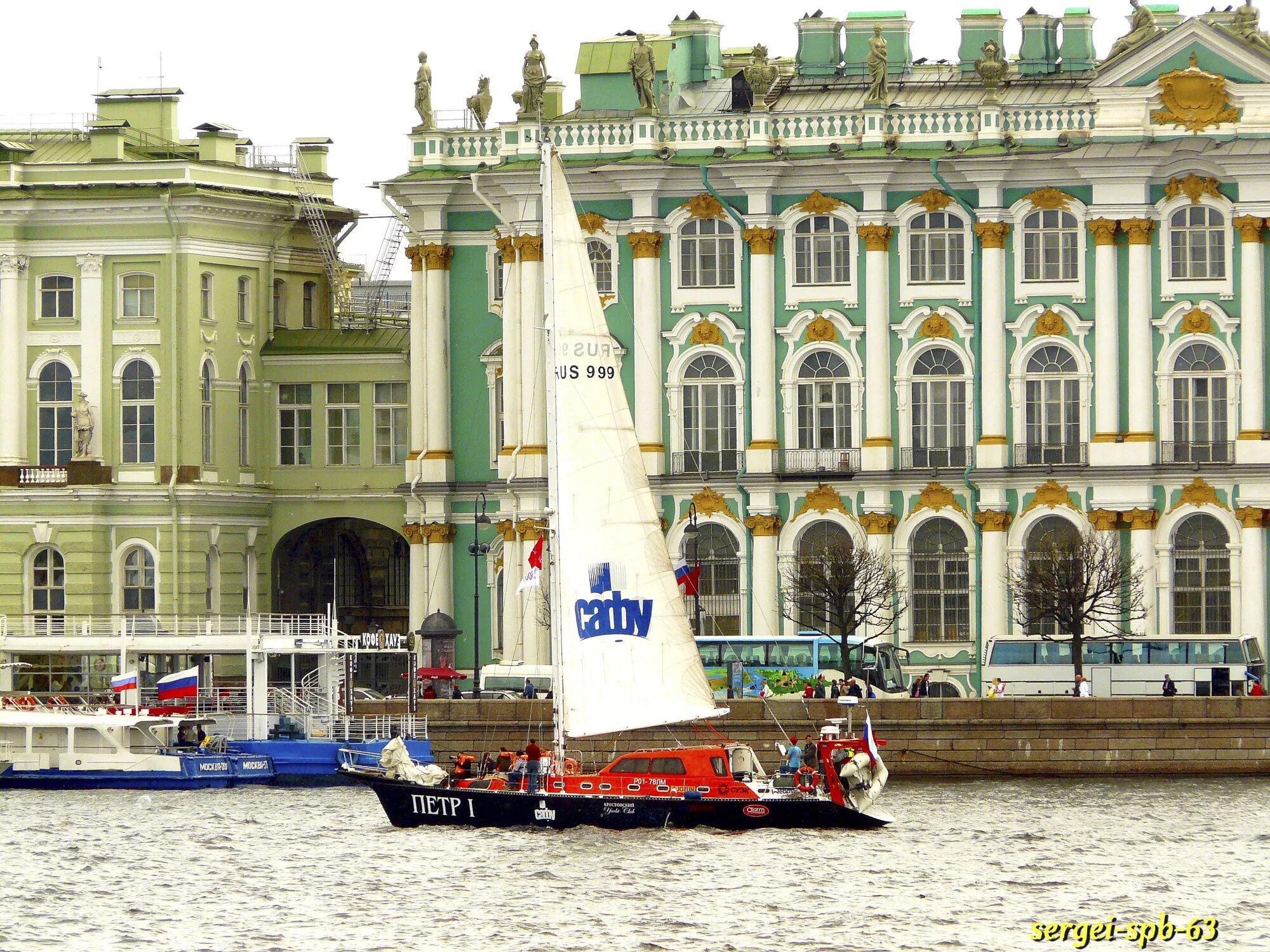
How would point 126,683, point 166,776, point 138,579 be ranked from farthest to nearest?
point 138,579 → point 126,683 → point 166,776

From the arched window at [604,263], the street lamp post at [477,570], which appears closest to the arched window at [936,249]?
the arched window at [604,263]

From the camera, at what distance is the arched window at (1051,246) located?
314ft

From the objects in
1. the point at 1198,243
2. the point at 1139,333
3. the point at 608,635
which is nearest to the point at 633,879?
the point at 608,635

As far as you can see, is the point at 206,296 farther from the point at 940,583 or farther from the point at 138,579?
the point at 940,583

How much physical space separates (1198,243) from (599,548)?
31500mm

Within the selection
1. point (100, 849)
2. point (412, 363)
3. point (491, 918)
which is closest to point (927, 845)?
point (491, 918)

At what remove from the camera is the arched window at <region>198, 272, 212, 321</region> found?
337 feet

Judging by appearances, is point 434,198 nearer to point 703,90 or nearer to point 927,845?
point 703,90

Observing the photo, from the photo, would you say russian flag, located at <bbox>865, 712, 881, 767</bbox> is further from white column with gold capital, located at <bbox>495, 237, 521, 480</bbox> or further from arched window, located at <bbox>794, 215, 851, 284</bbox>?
white column with gold capital, located at <bbox>495, 237, 521, 480</bbox>

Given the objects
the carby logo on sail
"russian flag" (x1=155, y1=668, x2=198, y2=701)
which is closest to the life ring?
the carby logo on sail

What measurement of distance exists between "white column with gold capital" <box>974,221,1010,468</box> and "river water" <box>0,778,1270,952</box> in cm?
1904

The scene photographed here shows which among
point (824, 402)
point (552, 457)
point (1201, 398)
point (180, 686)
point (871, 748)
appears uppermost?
point (824, 402)

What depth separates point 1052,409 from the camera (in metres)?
95.8

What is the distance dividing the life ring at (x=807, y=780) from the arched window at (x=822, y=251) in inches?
1116
